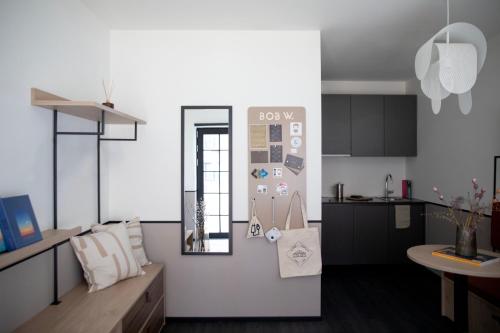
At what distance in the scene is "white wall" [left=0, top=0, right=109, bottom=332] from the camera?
155 centimetres

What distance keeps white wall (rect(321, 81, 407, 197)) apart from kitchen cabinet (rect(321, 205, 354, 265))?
595 millimetres

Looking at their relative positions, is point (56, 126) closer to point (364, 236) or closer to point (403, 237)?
point (364, 236)

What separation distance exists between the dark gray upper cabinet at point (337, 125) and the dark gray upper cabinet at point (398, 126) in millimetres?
564

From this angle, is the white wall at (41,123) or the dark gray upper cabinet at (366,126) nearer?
the white wall at (41,123)

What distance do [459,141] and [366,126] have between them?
3.74ft

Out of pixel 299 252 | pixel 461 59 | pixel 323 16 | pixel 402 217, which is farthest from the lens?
pixel 402 217

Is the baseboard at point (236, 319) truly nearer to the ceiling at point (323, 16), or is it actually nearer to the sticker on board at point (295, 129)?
the sticker on board at point (295, 129)

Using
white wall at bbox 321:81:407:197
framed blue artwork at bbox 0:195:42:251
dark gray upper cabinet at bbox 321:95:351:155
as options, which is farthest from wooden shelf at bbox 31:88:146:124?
white wall at bbox 321:81:407:197

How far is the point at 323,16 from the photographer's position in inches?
95.4

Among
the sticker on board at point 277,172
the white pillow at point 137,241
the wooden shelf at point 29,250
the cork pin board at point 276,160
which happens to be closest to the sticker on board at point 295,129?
the cork pin board at point 276,160

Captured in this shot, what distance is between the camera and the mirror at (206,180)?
8.76ft

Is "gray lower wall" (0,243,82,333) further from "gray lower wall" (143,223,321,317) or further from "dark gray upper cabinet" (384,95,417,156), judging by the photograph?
"dark gray upper cabinet" (384,95,417,156)

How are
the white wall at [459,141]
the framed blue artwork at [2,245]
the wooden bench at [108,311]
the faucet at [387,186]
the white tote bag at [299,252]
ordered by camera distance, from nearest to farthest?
the framed blue artwork at [2,245] < the wooden bench at [108,311] < the white tote bag at [299,252] < the white wall at [459,141] < the faucet at [387,186]

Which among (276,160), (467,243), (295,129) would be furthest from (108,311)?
(467,243)
